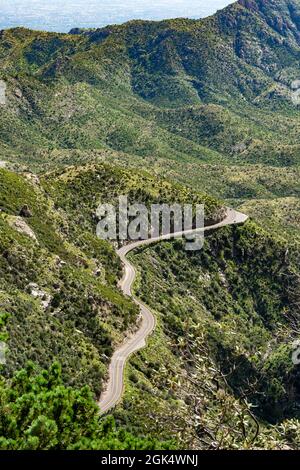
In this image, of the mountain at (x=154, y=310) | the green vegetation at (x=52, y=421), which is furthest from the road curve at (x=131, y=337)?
the green vegetation at (x=52, y=421)

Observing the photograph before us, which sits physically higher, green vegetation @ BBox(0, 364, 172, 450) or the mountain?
green vegetation @ BBox(0, 364, 172, 450)

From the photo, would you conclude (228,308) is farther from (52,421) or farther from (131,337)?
(52,421)

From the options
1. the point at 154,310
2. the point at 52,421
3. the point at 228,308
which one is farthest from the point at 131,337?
the point at 52,421

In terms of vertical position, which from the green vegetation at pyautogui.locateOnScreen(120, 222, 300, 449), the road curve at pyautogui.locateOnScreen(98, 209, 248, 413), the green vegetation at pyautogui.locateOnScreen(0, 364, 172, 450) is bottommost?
the green vegetation at pyautogui.locateOnScreen(120, 222, 300, 449)

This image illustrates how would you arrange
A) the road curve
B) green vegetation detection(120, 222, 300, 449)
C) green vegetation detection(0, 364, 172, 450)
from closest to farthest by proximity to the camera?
green vegetation detection(0, 364, 172, 450)
the road curve
green vegetation detection(120, 222, 300, 449)

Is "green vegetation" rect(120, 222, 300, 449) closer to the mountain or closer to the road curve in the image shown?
the mountain

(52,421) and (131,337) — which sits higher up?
(52,421)

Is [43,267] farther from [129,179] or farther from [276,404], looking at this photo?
[129,179]

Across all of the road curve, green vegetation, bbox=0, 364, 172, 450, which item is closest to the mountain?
green vegetation, bbox=0, 364, 172, 450
